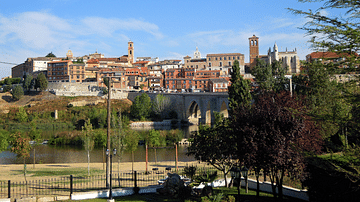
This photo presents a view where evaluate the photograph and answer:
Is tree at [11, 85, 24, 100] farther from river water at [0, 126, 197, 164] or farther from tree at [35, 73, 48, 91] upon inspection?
river water at [0, 126, 197, 164]

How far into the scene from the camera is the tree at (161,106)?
74.6 metres

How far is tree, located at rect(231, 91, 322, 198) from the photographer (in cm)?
1073

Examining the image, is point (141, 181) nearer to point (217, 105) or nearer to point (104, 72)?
point (217, 105)

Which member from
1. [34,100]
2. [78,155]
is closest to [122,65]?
[34,100]

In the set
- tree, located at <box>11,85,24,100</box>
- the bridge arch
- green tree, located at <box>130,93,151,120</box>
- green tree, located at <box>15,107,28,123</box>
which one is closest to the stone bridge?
the bridge arch

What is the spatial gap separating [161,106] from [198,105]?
9464mm

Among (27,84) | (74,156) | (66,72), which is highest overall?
(66,72)

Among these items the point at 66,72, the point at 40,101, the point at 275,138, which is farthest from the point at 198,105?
the point at 275,138

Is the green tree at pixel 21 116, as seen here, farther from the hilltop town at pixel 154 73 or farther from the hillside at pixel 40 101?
the hilltop town at pixel 154 73

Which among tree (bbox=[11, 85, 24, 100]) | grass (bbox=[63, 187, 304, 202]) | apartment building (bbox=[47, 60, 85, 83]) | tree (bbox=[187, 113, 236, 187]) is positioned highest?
apartment building (bbox=[47, 60, 85, 83])

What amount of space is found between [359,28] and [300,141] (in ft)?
17.9

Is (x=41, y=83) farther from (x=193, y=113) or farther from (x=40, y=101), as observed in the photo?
(x=193, y=113)

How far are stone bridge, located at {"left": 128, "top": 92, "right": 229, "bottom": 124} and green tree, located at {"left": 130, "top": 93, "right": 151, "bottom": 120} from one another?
8034 millimetres

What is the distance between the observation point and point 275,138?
10.9 m
